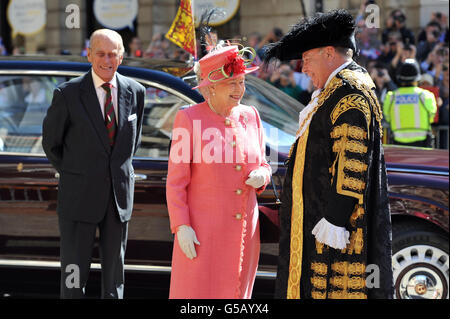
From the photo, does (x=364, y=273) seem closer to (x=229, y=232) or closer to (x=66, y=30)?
(x=229, y=232)

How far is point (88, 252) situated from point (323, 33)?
2029mm

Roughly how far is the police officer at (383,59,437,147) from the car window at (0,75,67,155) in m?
4.57

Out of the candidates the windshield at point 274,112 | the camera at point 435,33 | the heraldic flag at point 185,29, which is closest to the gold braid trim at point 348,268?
the windshield at point 274,112

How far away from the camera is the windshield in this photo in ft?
18.7

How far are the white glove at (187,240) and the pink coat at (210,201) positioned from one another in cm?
4

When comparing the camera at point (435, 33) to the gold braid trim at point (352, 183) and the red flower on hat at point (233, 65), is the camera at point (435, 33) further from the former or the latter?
the gold braid trim at point (352, 183)

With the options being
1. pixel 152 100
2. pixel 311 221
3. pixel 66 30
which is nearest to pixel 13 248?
pixel 152 100

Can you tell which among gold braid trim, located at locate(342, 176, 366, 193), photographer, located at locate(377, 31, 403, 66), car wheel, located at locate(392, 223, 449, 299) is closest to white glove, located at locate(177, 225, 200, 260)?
gold braid trim, located at locate(342, 176, 366, 193)

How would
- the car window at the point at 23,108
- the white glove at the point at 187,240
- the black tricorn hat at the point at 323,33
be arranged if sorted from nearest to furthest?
the black tricorn hat at the point at 323,33 < the white glove at the point at 187,240 < the car window at the point at 23,108

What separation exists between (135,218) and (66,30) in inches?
555

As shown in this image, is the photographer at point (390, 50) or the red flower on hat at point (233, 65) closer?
the red flower on hat at point (233, 65)

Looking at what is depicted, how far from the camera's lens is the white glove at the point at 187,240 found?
4.03 metres

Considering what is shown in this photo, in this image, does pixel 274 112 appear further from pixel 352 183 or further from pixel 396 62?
pixel 396 62

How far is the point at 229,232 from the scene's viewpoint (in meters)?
4.16
